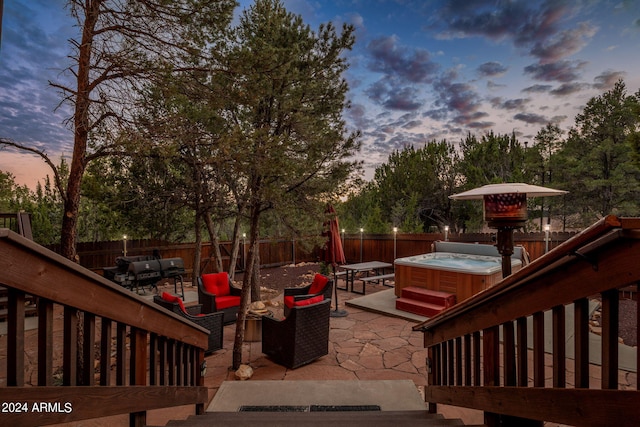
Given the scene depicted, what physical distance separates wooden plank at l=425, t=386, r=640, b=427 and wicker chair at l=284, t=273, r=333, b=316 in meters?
4.09

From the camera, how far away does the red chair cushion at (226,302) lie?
19.9ft

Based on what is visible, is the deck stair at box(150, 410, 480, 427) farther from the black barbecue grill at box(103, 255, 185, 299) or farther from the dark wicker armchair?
the black barbecue grill at box(103, 255, 185, 299)

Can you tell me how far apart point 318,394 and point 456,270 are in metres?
4.23

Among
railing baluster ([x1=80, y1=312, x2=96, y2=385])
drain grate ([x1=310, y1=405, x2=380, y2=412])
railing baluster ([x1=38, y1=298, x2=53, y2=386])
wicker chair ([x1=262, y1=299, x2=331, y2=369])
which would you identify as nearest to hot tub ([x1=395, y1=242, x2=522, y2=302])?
wicker chair ([x1=262, y1=299, x2=331, y2=369])

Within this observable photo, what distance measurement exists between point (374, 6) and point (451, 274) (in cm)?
652

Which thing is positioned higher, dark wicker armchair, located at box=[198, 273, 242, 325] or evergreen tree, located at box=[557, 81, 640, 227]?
evergreen tree, located at box=[557, 81, 640, 227]

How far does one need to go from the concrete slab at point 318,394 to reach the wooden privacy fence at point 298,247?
3.84 meters

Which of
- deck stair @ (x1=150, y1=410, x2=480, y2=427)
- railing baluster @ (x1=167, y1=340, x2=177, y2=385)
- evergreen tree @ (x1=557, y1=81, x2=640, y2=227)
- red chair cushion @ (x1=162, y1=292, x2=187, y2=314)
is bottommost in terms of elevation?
deck stair @ (x1=150, y1=410, x2=480, y2=427)

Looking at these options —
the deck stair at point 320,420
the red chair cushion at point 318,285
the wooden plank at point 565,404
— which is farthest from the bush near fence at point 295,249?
the wooden plank at point 565,404

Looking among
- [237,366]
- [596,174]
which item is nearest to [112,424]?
[237,366]

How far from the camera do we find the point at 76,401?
1.14 metres

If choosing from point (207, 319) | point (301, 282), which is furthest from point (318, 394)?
point (301, 282)

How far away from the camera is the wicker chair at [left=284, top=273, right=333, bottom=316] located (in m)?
5.58

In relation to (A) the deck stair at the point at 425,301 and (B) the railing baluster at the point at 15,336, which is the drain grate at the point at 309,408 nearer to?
(B) the railing baluster at the point at 15,336
